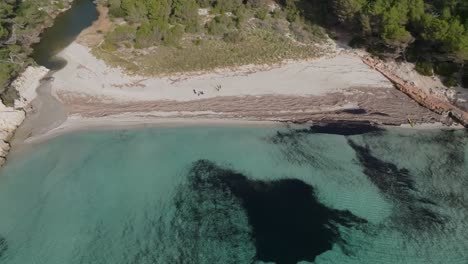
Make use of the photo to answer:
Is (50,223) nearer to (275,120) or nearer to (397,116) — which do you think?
(275,120)

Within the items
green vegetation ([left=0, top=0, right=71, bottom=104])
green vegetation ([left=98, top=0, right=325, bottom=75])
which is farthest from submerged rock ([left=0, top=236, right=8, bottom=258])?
green vegetation ([left=98, top=0, right=325, bottom=75])

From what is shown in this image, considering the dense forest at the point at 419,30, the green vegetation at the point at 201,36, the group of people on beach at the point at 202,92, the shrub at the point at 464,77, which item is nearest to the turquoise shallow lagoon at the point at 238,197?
the group of people on beach at the point at 202,92

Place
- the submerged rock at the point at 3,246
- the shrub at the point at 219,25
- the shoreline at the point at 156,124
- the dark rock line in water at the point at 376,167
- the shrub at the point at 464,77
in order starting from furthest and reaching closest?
the shrub at the point at 219,25
the shrub at the point at 464,77
the shoreline at the point at 156,124
the dark rock line in water at the point at 376,167
the submerged rock at the point at 3,246

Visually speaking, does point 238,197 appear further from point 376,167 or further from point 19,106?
point 19,106

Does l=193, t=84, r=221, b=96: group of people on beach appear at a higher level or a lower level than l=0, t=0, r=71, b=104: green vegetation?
lower

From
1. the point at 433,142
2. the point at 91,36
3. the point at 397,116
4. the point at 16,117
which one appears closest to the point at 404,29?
the point at 397,116

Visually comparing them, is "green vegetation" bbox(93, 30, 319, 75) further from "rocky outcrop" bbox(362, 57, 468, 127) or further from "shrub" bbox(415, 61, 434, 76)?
"shrub" bbox(415, 61, 434, 76)

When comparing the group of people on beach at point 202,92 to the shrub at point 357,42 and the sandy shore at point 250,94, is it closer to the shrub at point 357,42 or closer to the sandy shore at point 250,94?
the sandy shore at point 250,94
